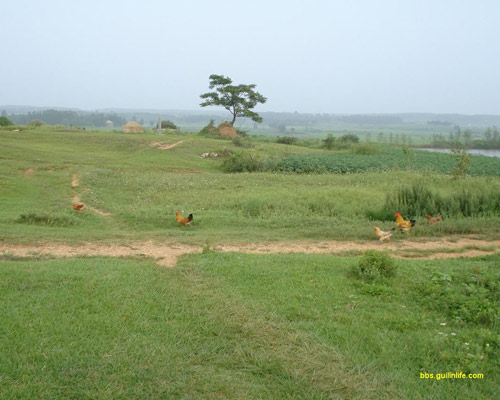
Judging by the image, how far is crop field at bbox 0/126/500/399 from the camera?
3705 mm

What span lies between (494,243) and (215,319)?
667 cm

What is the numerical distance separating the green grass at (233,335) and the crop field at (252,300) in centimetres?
2

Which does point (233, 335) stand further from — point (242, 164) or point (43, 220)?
point (242, 164)

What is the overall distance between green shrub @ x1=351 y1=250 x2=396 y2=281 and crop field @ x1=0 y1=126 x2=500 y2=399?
0.16 feet

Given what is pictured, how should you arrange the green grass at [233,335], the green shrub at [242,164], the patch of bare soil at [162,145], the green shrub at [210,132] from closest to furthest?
the green grass at [233,335]
the green shrub at [242,164]
the patch of bare soil at [162,145]
the green shrub at [210,132]

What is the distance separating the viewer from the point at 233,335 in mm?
4383

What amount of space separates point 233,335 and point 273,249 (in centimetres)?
394

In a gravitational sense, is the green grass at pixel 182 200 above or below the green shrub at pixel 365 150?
below

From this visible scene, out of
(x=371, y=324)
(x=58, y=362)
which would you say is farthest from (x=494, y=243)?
(x=58, y=362)

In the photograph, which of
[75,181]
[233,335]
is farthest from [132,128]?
[233,335]

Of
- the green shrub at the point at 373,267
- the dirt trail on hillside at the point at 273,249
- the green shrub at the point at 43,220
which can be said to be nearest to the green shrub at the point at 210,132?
the green shrub at the point at 43,220

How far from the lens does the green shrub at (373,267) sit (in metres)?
6.08

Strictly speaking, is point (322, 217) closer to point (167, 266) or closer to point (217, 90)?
point (167, 266)

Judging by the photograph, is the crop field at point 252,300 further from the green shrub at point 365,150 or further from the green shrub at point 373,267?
the green shrub at point 365,150
